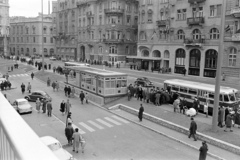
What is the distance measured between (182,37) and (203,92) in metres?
28.1

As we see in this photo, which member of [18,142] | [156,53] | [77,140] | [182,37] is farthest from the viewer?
[156,53]

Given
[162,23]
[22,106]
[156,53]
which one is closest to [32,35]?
[156,53]

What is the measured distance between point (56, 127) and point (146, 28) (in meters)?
41.6

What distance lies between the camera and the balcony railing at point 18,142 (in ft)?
5.58

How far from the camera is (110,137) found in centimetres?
1650

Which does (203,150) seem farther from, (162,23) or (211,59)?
(162,23)

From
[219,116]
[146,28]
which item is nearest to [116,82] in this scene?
[219,116]

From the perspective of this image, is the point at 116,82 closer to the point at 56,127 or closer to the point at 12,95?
the point at 56,127

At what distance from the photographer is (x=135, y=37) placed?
228 feet

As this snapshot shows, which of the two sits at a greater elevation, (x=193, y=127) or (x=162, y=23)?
(x=162, y=23)

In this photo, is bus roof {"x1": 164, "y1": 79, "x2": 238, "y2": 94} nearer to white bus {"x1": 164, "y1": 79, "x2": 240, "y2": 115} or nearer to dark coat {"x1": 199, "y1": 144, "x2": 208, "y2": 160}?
white bus {"x1": 164, "y1": 79, "x2": 240, "y2": 115}

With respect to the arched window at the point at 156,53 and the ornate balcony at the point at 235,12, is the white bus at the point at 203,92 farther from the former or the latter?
the arched window at the point at 156,53

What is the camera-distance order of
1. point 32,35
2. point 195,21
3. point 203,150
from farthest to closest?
point 32,35 < point 195,21 < point 203,150

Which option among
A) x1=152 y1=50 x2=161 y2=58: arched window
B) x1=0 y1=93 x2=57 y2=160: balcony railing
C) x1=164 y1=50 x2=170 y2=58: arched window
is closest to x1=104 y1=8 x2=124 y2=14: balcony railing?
x1=152 y1=50 x2=161 y2=58: arched window
